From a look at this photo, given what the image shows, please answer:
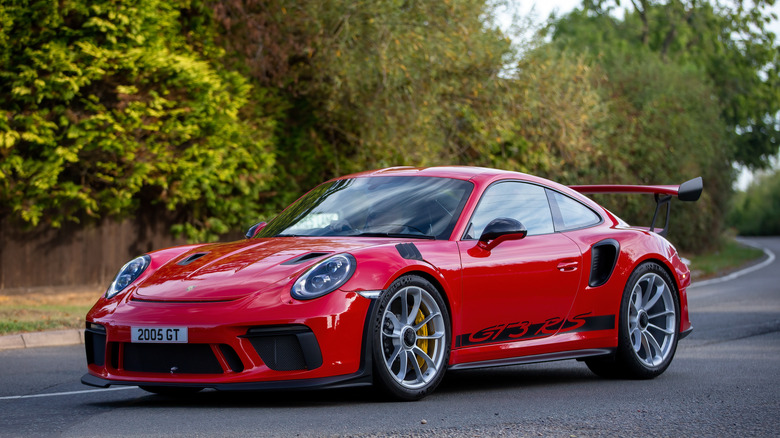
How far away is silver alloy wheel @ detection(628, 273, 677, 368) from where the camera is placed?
289 inches

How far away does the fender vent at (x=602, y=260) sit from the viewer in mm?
7059

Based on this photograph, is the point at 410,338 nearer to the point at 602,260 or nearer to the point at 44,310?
the point at 602,260

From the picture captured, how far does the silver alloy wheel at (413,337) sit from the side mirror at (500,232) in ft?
2.07

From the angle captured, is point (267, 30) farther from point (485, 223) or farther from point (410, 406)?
point (410, 406)

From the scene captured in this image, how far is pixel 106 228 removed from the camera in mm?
17219

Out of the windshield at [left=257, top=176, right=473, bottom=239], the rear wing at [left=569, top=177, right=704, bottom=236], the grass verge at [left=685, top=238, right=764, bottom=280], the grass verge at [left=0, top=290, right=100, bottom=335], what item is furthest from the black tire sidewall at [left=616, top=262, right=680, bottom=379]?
the grass verge at [left=685, top=238, right=764, bottom=280]

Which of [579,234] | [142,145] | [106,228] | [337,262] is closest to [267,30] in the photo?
[142,145]

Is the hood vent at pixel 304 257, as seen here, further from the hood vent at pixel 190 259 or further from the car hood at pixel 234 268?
the hood vent at pixel 190 259

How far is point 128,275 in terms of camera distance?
20.7ft

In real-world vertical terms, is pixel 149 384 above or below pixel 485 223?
below

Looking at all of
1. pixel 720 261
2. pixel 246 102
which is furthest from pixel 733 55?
pixel 246 102

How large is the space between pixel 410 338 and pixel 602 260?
1.97 meters

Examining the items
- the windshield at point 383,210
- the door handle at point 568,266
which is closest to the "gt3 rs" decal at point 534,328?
the door handle at point 568,266

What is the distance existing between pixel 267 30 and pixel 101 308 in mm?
12210
